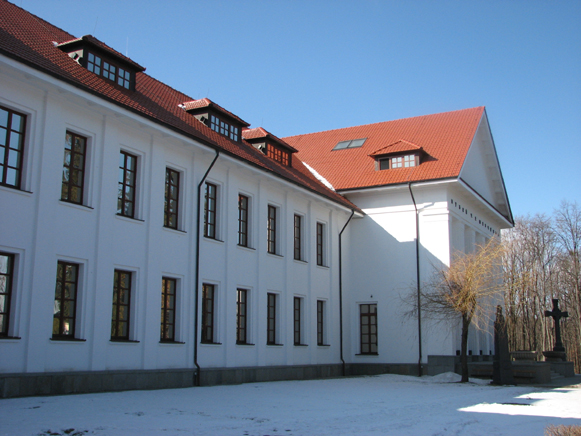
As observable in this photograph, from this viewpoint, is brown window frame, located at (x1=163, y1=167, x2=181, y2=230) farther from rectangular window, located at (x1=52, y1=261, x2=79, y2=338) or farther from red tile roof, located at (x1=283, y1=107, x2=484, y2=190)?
red tile roof, located at (x1=283, y1=107, x2=484, y2=190)

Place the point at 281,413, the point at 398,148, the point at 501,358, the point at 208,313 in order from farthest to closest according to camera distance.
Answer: the point at 398,148
the point at 501,358
the point at 208,313
the point at 281,413

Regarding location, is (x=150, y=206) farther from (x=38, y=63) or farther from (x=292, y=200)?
(x=292, y=200)

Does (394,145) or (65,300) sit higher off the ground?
(394,145)

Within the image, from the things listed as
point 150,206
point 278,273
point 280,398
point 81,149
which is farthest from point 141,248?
point 278,273

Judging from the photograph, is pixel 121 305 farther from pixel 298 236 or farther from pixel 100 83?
pixel 298 236

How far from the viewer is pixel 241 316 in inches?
873

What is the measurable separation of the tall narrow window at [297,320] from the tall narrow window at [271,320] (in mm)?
1537

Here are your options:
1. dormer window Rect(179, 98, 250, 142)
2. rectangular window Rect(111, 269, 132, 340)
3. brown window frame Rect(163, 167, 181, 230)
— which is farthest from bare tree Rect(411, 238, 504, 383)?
rectangular window Rect(111, 269, 132, 340)

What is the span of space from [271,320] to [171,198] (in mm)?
7131

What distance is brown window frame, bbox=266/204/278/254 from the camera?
2441 centimetres

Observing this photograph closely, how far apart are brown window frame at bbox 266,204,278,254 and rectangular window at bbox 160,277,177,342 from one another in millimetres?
6029

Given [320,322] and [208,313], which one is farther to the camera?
[320,322]

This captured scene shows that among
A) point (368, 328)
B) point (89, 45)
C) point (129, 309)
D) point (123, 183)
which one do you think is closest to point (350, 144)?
point (368, 328)

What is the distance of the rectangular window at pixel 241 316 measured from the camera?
72.0 ft
